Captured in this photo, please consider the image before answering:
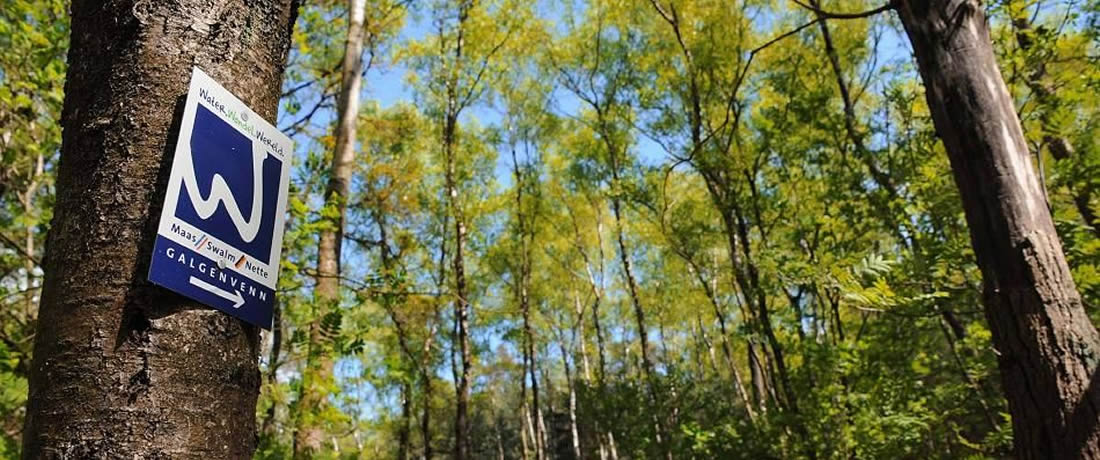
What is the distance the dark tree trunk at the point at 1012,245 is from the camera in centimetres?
180

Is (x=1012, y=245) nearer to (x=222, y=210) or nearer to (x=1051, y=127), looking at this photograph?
(x=222, y=210)

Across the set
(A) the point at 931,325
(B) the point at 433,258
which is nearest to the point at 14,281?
(A) the point at 931,325

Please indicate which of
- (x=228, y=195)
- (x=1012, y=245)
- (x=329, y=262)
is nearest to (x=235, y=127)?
(x=228, y=195)

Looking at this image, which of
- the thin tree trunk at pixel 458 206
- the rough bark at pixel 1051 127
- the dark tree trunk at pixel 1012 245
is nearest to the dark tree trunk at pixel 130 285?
the dark tree trunk at pixel 1012 245

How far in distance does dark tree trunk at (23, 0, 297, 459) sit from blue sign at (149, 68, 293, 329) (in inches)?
0.8

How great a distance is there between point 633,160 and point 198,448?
13581mm

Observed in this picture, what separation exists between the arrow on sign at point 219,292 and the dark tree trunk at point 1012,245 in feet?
6.96

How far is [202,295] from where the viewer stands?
803mm

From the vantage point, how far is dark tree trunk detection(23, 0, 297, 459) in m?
0.71

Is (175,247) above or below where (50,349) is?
above

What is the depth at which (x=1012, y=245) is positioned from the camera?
1.97 m

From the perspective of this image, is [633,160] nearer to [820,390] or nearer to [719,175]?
[719,175]

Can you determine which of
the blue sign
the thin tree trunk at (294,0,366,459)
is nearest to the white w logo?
the blue sign

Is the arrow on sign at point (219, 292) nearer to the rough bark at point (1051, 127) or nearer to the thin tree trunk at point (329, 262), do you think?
the thin tree trunk at point (329, 262)
